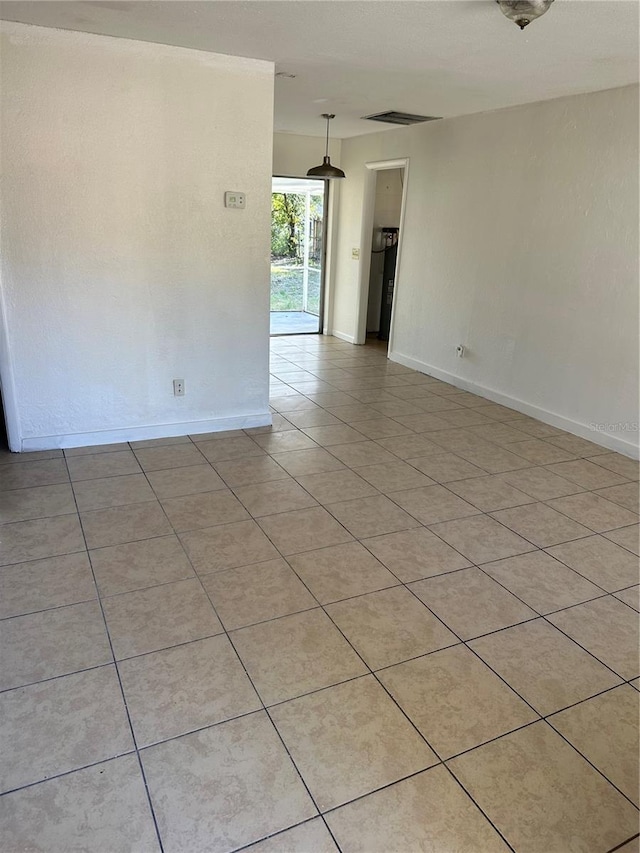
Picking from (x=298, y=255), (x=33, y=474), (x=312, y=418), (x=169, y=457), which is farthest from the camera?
(x=298, y=255)

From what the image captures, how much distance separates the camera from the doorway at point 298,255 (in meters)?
7.69

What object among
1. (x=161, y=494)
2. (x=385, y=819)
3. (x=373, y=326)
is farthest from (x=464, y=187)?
(x=385, y=819)

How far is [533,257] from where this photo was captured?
14.8ft

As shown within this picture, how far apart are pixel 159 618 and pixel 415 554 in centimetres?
116

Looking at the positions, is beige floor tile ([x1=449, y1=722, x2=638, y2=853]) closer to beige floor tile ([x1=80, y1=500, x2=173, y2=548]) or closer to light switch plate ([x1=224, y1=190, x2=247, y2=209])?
beige floor tile ([x1=80, y1=500, x2=173, y2=548])

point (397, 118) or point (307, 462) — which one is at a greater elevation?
point (397, 118)

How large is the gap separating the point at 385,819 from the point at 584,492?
2459 millimetres

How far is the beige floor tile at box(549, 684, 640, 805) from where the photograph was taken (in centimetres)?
162

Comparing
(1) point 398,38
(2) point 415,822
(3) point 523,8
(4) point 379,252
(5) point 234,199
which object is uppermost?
(1) point 398,38

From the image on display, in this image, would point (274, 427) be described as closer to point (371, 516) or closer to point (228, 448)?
point (228, 448)

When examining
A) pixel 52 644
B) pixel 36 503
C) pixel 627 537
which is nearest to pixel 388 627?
pixel 52 644

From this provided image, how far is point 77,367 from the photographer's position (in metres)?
3.56

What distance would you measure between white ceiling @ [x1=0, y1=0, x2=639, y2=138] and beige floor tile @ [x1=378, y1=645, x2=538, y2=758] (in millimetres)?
2597

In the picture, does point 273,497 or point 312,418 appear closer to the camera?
point 273,497
